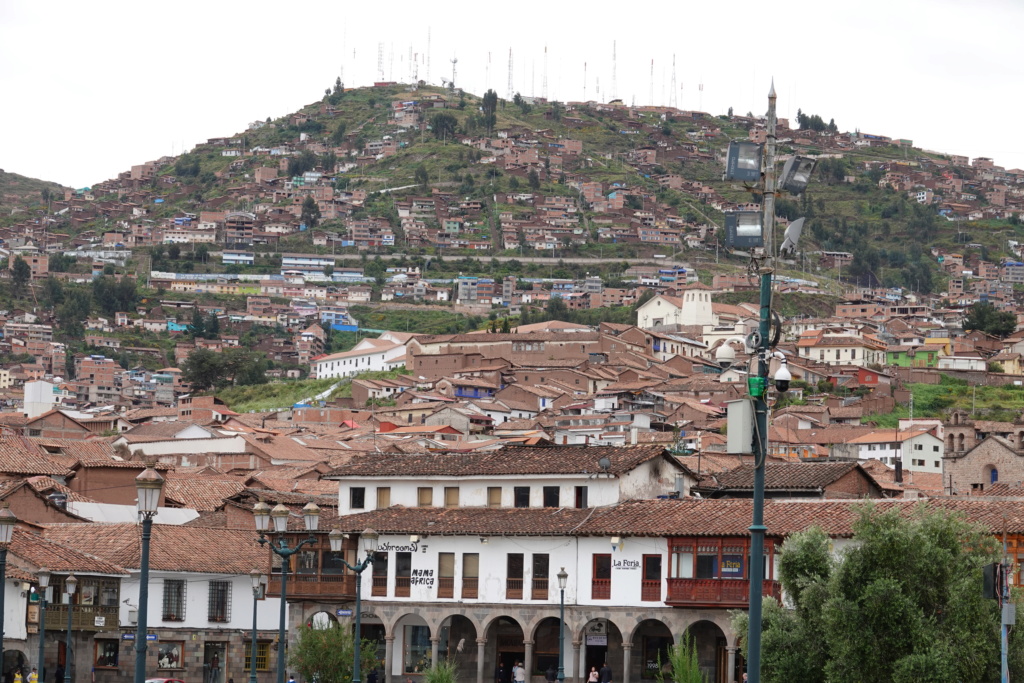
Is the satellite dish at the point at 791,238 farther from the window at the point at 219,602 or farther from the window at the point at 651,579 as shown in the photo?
the window at the point at 219,602

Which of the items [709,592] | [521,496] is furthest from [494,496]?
[709,592]

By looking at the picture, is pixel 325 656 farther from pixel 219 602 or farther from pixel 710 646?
pixel 710 646

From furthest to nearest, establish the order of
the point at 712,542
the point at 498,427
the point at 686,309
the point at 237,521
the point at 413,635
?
1. the point at 686,309
2. the point at 498,427
3. the point at 237,521
4. the point at 413,635
5. the point at 712,542

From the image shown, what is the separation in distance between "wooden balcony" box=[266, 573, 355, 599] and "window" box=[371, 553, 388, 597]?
24.2 inches

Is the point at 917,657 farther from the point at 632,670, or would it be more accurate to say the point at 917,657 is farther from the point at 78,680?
the point at 78,680

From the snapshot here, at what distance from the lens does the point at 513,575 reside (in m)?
46.5

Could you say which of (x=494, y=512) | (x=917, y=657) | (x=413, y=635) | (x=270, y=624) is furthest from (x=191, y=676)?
(x=917, y=657)

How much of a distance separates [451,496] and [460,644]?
13.6ft

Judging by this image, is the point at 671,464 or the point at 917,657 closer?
the point at 917,657

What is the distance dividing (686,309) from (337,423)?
56.7m

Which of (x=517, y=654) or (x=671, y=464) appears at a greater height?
(x=671, y=464)

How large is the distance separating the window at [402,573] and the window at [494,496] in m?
2.90

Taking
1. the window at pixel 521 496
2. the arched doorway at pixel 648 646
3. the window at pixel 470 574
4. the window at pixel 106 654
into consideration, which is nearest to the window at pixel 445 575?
the window at pixel 470 574

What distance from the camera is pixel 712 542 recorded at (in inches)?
1698
